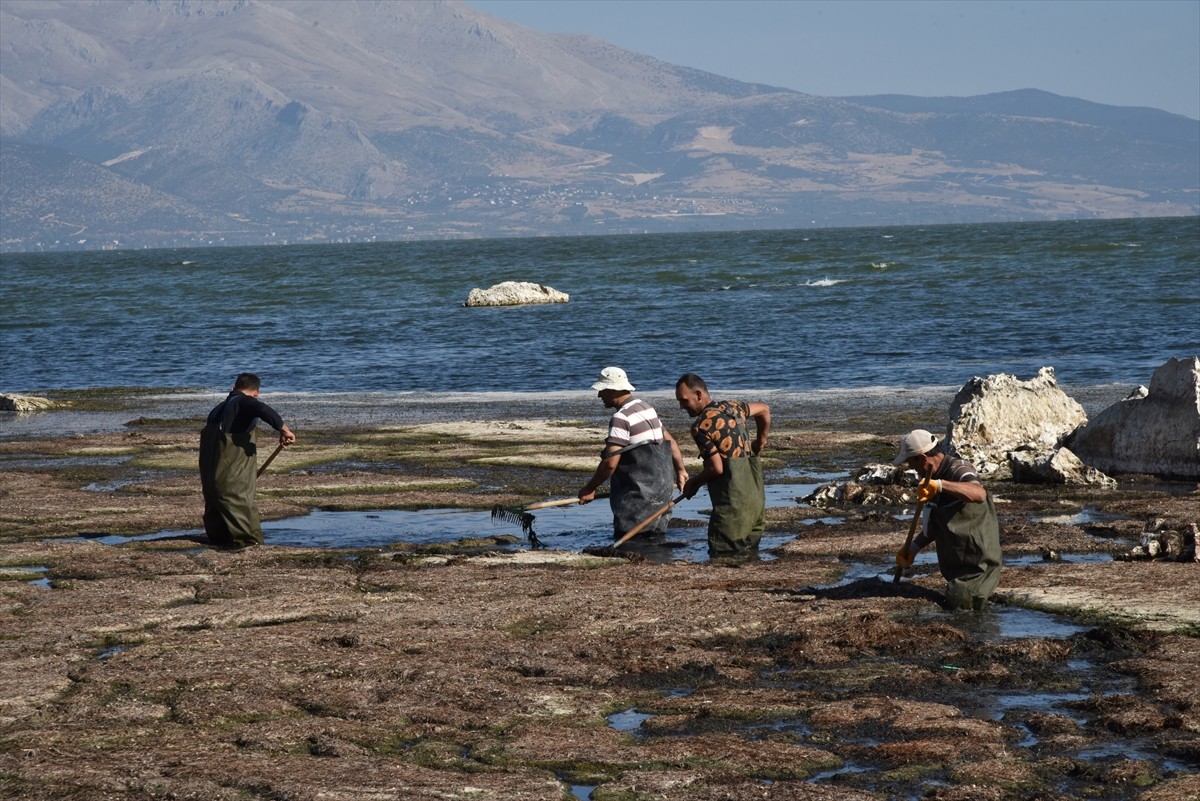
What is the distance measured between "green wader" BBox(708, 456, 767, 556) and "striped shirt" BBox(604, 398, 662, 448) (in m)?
1.02

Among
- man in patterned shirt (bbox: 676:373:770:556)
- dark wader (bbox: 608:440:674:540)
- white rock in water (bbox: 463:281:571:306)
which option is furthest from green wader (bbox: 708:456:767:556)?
white rock in water (bbox: 463:281:571:306)

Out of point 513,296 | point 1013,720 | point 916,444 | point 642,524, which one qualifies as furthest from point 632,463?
point 513,296

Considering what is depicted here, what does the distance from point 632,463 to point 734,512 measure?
4.27 ft

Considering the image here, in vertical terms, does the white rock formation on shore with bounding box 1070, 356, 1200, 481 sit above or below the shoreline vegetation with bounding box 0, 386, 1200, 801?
above

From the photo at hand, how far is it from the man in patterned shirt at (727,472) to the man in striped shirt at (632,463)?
398 mm

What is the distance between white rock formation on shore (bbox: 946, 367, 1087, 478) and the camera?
1859cm

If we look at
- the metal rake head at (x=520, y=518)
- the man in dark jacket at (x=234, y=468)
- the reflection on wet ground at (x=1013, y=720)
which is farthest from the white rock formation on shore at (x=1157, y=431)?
the man in dark jacket at (x=234, y=468)

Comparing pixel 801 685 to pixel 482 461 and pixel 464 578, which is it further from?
pixel 482 461

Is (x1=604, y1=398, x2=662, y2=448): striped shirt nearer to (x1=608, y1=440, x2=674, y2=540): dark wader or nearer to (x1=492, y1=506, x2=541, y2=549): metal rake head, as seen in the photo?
(x1=608, y1=440, x2=674, y2=540): dark wader

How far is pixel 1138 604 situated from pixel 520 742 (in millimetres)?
4513

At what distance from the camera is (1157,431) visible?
17.3 meters

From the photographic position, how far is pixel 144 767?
7129mm

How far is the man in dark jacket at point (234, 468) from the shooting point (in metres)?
13.8

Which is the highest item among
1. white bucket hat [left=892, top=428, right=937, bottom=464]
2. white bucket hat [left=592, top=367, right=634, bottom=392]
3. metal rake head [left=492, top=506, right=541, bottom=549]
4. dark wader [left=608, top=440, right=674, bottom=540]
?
white bucket hat [left=592, top=367, right=634, bottom=392]
